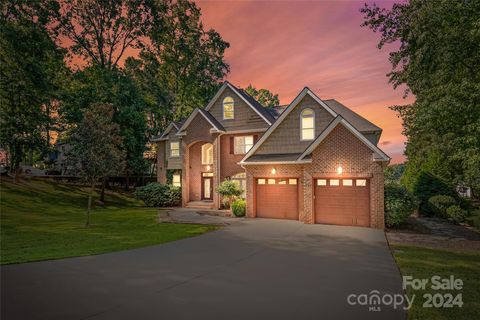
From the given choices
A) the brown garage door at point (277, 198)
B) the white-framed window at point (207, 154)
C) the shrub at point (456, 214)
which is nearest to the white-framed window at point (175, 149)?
the white-framed window at point (207, 154)

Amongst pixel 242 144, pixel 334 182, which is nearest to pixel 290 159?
pixel 334 182

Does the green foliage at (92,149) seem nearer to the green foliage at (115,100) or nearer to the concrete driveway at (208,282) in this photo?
the concrete driveway at (208,282)

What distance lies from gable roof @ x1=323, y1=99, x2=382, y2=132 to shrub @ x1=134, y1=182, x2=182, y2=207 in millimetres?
16937

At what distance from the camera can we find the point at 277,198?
63.0 ft

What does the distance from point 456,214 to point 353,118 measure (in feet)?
32.6

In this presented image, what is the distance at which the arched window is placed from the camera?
85.5ft

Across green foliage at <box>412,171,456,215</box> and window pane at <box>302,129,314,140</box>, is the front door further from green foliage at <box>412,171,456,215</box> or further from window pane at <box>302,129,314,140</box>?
green foliage at <box>412,171,456,215</box>

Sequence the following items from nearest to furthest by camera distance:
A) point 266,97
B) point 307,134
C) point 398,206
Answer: point 398,206
point 307,134
point 266,97

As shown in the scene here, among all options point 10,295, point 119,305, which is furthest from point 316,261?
point 10,295

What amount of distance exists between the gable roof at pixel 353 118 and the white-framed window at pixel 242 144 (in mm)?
7845

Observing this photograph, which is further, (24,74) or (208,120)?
(24,74)

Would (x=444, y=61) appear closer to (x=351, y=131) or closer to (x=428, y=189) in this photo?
(x=351, y=131)

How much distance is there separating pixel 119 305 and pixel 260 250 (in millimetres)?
5852

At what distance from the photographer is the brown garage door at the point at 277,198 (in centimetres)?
1869
